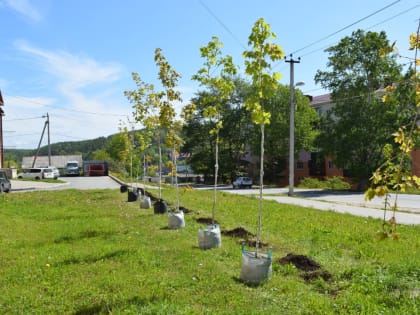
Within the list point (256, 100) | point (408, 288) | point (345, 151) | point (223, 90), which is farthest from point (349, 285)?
point (345, 151)

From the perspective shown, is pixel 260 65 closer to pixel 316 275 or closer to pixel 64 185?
pixel 316 275

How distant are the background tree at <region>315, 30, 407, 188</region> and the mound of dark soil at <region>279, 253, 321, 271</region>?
3155 cm

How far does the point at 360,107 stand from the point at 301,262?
33365 millimetres

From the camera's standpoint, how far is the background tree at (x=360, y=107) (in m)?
36.0

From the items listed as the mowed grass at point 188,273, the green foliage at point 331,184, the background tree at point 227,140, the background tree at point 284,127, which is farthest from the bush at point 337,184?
the mowed grass at point 188,273

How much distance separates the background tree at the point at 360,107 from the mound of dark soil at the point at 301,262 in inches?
1242

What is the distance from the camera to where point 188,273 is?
20.0 feet

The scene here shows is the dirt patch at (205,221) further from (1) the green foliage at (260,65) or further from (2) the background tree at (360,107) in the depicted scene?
(2) the background tree at (360,107)

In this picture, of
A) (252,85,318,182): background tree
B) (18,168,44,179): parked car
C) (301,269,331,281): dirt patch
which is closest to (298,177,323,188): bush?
(252,85,318,182): background tree

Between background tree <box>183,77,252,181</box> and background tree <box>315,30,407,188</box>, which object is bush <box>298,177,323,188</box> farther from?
background tree <box>183,77,252,181</box>

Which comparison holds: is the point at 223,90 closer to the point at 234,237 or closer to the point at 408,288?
the point at 234,237

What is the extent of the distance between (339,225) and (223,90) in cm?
527

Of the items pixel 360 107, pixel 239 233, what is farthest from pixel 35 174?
pixel 239 233

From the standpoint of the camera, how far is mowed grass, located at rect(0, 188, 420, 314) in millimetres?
4793
